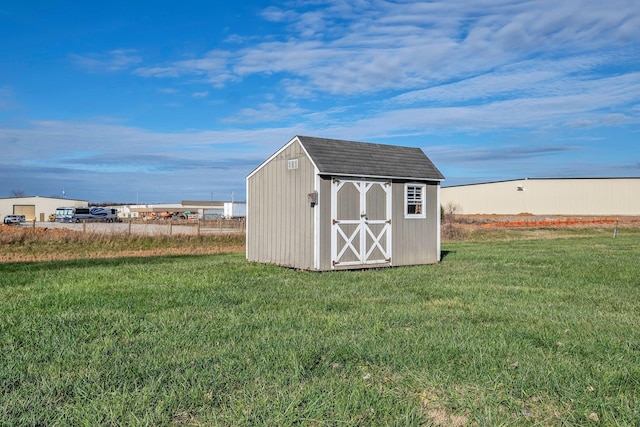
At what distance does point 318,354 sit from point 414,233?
10.6m

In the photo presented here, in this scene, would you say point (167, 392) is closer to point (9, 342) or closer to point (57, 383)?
point (57, 383)

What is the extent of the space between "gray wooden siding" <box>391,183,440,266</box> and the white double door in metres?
0.32

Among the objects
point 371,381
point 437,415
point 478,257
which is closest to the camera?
point 437,415

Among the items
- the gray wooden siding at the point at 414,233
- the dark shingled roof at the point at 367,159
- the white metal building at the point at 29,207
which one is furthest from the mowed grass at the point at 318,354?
the white metal building at the point at 29,207

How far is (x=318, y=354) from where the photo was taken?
5750mm

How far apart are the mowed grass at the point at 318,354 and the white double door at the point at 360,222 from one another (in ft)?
11.5

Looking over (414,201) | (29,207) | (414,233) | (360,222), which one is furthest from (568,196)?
(29,207)

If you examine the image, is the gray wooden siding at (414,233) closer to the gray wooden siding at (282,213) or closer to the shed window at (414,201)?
the shed window at (414,201)

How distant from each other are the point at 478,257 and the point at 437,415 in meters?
14.4

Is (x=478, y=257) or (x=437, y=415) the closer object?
(x=437, y=415)

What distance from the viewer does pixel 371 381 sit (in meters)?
4.97

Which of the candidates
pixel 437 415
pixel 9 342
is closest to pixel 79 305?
pixel 9 342

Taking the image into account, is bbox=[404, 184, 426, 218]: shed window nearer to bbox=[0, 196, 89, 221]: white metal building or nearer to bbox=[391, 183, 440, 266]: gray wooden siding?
bbox=[391, 183, 440, 266]: gray wooden siding

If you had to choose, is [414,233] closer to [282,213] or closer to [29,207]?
[282,213]
